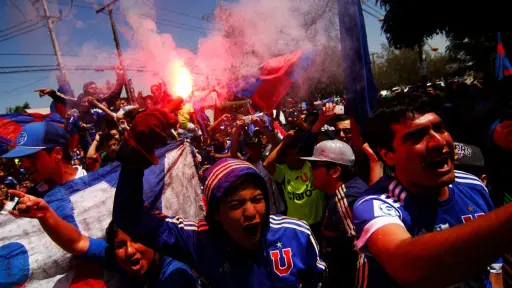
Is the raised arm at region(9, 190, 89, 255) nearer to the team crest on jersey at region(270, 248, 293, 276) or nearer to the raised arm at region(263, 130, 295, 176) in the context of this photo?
the team crest on jersey at region(270, 248, 293, 276)

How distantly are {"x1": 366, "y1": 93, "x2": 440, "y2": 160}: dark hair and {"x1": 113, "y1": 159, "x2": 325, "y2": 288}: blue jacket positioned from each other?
2.55 ft

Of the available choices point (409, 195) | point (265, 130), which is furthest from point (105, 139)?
point (409, 195)

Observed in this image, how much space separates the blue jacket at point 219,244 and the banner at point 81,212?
2.58 ft

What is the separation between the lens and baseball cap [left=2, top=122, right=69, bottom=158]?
2.27 metres

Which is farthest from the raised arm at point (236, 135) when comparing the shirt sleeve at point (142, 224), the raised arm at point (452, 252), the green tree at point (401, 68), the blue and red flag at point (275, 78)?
the green tree at point (401, 68)

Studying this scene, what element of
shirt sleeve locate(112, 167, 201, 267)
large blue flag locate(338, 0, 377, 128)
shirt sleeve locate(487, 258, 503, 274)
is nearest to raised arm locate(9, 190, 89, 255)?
shirt sleeve locate(112, 167, 201, 267)

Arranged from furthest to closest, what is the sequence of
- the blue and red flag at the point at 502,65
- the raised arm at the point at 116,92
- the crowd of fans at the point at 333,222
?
the raised arm at the point at 116,92
the blue and red flag at the point at 502,65
the crowd of fans at the point at 333,222

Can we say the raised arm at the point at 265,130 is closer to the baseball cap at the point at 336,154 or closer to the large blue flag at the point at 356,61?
the baseball cap at the point at 336,154

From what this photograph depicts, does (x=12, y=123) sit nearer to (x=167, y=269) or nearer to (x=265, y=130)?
(x=265, y=130)

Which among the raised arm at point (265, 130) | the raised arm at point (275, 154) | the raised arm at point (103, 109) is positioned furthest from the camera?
the raised arm at point (103, 109)

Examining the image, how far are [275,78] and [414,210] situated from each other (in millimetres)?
3102

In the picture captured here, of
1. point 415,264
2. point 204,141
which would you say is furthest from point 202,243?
point 204,141

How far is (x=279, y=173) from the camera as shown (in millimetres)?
4121

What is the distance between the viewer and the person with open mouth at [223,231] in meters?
1.65
